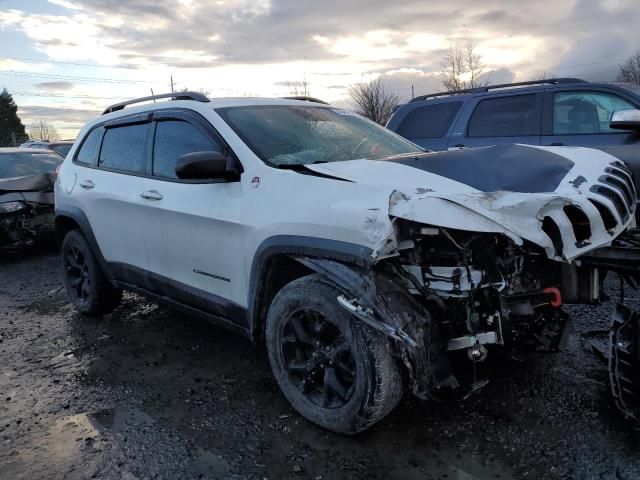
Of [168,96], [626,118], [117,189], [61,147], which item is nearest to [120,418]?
[117,189]

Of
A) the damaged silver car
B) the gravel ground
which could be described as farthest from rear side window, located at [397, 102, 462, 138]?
the damaged silver car

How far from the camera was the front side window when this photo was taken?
20.4 ft

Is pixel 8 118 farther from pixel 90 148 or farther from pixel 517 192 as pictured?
pixel 517 192

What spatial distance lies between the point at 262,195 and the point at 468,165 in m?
1.18

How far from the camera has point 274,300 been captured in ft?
10.6

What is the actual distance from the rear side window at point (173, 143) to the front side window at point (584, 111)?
4496 millimetres

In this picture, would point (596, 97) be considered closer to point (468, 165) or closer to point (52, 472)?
point (468, 165)

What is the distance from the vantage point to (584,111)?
6.43 meters

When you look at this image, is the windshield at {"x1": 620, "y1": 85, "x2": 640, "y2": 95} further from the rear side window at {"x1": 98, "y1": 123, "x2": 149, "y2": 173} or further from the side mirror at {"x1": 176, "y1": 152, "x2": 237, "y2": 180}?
the rear side window at {"x1": 98, "y1": 123, "x2": 149, "y2": 173}

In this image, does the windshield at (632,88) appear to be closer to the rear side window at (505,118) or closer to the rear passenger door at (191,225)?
the rear side window at (505,118)

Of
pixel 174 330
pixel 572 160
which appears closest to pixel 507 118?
pixel 572 160

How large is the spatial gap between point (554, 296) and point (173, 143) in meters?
2.75

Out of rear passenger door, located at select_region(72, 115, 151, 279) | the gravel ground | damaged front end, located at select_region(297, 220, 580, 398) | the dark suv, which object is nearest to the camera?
damaged front end, located at select_region(297, 220, 580, 398)

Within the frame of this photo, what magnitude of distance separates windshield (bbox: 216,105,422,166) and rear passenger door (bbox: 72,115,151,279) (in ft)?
3.25
